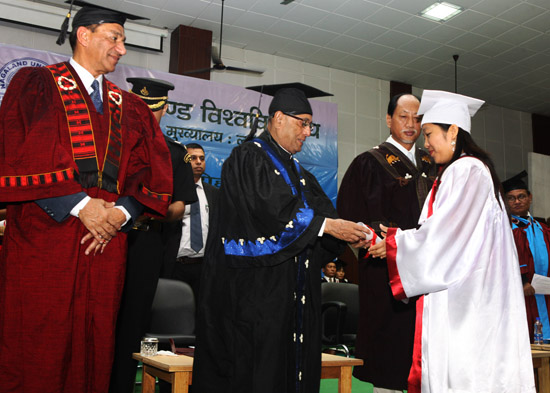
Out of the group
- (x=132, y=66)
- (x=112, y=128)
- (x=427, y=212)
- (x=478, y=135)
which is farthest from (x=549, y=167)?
(x=112, y=128)

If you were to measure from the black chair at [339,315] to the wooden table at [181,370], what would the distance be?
207cm

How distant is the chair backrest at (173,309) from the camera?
4656mm

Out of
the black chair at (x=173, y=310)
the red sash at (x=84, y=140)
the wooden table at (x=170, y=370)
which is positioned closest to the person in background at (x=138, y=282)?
the wooden table at (x=170, y=370)

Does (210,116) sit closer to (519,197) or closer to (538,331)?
(519,197)

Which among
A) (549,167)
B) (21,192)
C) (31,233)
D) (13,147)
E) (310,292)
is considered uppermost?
(549,167)

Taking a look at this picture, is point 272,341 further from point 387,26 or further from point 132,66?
point 387,26

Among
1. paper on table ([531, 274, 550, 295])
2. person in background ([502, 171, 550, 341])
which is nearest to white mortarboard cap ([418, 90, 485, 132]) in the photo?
person in background ([502, 171, 550, 341])

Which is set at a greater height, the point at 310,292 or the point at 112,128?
the point at 112,128

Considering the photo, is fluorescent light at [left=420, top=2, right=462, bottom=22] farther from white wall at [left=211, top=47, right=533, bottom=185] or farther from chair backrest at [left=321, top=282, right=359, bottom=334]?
chair backrest at [left=321, top=282, right=359, bottom=334]

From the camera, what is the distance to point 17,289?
1.93 meters

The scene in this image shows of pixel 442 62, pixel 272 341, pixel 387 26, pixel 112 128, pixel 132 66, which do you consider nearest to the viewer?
pixel 112 128

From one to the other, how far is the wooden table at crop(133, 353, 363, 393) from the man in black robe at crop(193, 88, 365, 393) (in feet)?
1.02

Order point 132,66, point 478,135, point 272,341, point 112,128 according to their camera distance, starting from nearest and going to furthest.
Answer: point 112,128, point 272,341, point 132,66, point 478,135

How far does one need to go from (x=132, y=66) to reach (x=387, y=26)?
3744 millimetres
